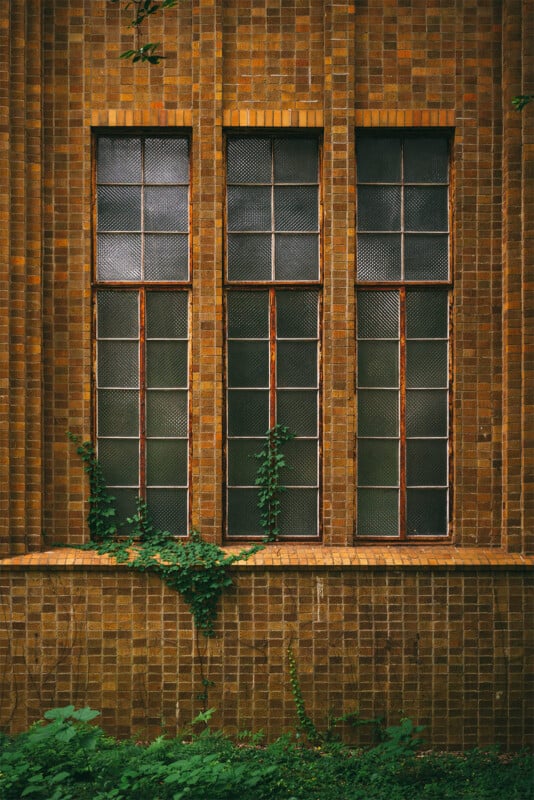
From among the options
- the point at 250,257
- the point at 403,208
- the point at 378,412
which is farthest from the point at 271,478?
the point at 403,208

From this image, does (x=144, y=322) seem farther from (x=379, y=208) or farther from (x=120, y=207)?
(x=379, y=208)

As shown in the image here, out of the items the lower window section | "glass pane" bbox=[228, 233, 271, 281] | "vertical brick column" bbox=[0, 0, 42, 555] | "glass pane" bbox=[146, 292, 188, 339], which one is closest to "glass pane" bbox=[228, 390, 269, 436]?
the lower window section

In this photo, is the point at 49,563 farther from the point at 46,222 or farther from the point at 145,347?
the point at 46,222

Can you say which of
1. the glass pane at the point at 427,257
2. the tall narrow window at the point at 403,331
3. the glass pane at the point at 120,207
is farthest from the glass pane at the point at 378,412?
the glass pane at the point at 120,207

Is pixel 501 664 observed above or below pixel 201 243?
below

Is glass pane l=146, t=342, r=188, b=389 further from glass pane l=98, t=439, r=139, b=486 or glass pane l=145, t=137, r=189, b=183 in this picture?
glass pane l=145, t=137, r=189, b=183

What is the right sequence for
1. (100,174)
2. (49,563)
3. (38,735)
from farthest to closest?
(100,174) < (49,563) < (38,735)

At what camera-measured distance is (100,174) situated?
680 cm

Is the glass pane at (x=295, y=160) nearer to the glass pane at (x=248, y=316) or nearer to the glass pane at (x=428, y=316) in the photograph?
the glass pane at (x=248, y=316)

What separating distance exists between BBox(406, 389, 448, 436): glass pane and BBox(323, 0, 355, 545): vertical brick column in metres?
0.58

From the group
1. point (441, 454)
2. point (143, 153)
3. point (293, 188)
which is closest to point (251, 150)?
point (293, 188)

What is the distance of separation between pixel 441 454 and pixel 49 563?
3611mm

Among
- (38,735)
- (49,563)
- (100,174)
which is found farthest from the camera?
(100,174)

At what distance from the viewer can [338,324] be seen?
665 centimetres
